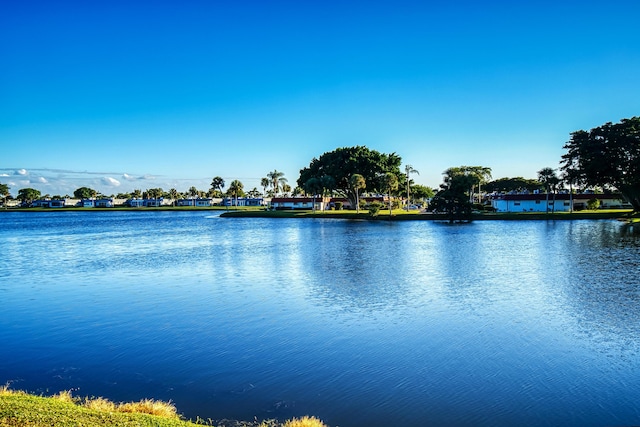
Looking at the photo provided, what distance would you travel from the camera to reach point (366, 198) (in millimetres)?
145875

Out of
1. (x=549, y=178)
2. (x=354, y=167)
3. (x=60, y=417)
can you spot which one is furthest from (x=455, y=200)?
(x=60, y=417)

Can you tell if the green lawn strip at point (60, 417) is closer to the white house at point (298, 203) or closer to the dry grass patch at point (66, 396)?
the dry grass patch at point (66, 396)

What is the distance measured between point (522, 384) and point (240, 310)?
12368 millimetres

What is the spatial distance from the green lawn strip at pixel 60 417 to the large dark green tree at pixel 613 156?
91732 mm

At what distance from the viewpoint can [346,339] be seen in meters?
16.4

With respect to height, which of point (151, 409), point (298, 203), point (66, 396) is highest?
point (298, 203)

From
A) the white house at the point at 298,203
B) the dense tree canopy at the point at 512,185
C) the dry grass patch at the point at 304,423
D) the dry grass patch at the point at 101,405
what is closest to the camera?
the dry grass patch at the point at 304,423

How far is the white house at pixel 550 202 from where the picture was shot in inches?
4210

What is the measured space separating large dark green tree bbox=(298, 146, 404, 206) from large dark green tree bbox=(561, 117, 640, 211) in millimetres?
40919

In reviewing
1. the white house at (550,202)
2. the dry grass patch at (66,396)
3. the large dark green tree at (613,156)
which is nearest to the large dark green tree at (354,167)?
the white house at (550,202)

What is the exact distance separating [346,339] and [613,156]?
282 ft

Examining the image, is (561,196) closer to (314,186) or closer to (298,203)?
(314,186)

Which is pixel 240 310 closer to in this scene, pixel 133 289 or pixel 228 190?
pixel 133 289

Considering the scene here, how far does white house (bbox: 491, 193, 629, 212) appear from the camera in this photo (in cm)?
10694
